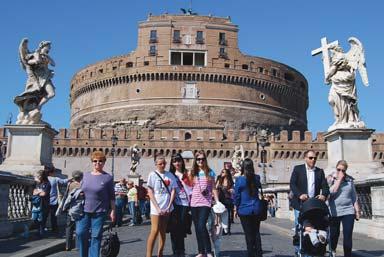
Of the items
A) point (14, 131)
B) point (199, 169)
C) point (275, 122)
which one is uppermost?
point (275, 122)

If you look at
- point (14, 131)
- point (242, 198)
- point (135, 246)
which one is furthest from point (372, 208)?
point (14, 131)

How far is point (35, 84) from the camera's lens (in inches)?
330

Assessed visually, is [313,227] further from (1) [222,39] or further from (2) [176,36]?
(1) [222,39]

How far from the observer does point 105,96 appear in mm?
52281

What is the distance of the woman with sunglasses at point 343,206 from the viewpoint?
16.7ft

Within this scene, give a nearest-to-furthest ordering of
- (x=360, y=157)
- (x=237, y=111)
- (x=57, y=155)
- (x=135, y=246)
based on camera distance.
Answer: (x=135, y=246)
(x=360, y=157)
(x=57, y=155)
(x=237, y=111)

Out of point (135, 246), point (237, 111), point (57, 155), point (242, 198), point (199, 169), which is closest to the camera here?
point (242, 198)

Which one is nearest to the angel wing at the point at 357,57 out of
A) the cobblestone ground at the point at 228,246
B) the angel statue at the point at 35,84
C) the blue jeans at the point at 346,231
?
the cobblestone ground at the point at 228,246

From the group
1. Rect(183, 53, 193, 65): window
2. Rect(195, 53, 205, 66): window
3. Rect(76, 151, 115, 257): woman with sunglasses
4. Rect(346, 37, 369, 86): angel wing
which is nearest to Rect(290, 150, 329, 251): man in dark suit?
Rect(76, 151, 115, 257): woman with sunglasses

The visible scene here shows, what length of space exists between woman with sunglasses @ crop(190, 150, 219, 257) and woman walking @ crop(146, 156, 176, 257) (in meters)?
0.28

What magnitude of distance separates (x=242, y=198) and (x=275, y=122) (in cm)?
4845

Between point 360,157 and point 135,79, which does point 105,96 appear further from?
point 360,157

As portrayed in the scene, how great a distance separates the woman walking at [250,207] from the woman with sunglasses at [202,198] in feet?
1.51

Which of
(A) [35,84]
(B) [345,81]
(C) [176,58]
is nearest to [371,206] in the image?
(B) [345,81]
